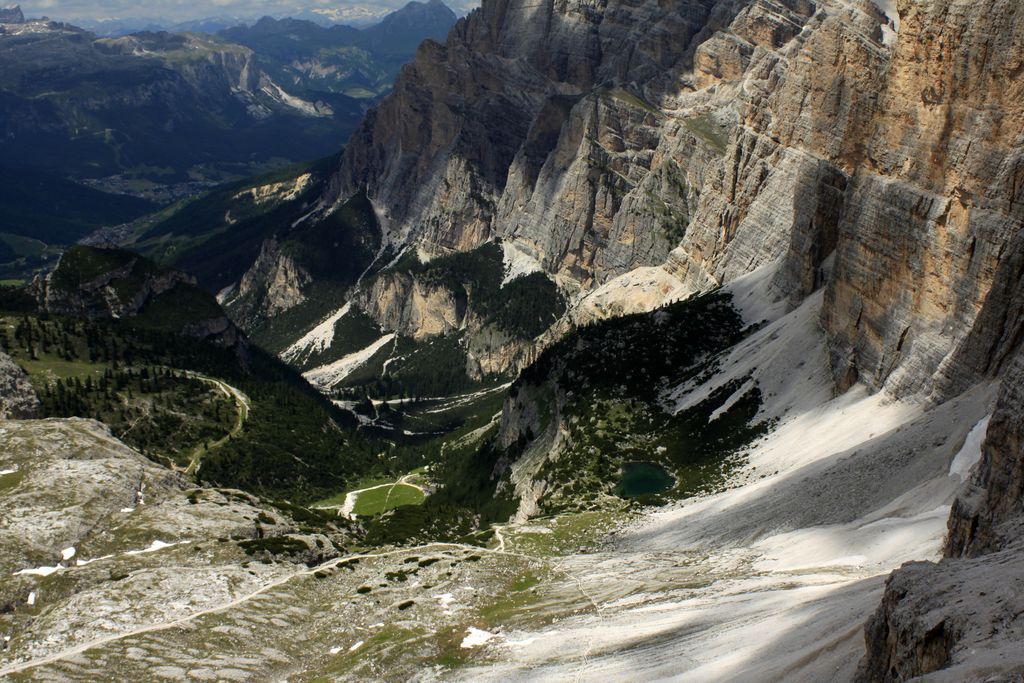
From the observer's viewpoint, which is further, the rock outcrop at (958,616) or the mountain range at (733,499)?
the mountain range at (733,499)

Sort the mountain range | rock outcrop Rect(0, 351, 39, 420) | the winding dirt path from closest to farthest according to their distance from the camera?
1. the mountain range
2. rock outcrop Rect(0, 351, 39, 420)
3. the winding dirt path

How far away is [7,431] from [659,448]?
251 ft

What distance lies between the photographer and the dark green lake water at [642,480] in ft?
367

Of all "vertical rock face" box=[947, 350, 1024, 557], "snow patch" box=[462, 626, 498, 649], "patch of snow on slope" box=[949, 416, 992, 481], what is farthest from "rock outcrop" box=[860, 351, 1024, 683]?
"snow patch" box=[462, 626, 498, 649]

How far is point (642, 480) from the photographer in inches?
4557

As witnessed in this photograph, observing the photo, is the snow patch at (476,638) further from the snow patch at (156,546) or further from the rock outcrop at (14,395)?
the rock outcrop at (14,395)

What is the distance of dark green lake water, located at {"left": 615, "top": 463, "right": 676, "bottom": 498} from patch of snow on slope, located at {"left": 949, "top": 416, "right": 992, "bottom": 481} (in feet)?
154

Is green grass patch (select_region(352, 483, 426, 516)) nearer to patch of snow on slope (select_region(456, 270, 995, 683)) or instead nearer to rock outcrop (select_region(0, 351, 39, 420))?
rock outcrop (select_region(0, 351, 39, 420))

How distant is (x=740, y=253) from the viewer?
168375mm

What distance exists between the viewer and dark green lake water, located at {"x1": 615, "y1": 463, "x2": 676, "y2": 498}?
112 meters

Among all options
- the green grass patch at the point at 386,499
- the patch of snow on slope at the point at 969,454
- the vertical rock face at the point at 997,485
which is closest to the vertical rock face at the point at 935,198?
the patch of snow on slope at the point at 969,454

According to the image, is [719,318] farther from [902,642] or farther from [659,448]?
[902,642]

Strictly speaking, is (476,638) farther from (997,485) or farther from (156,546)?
(997,485)

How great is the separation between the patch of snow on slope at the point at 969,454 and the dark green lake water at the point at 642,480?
47.0 metres
